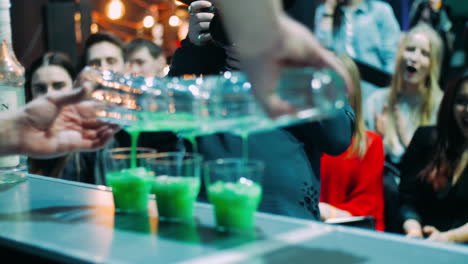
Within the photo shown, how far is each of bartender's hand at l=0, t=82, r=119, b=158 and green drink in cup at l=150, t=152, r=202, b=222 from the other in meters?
0.35

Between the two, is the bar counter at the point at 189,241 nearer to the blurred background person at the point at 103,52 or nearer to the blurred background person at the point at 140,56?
the blurred background person at the point at 103,52

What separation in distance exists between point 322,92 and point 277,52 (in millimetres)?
122

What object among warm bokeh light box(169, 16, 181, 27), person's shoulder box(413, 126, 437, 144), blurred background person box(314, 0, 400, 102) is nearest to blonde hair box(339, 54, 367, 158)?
person's shoulder box(413, 126, 437, 144)

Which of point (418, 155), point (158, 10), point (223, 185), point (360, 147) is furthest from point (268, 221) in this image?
point (158, 10)

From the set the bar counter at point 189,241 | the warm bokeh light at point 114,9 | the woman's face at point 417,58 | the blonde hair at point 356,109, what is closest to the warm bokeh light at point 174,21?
the warm bokeh light at point 114,9

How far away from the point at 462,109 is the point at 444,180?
15.9 inches

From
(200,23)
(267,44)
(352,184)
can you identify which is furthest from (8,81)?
(352,184)

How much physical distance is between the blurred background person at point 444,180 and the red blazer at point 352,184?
0.55ft

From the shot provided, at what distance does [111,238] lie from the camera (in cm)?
92

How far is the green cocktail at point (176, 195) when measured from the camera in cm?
102

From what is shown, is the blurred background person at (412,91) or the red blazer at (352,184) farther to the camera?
the blurred background person at (412,91)

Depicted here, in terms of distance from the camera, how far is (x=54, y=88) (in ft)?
9.90

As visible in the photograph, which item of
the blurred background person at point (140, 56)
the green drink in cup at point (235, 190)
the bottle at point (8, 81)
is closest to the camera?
the green drink in cup at point (235, 190)

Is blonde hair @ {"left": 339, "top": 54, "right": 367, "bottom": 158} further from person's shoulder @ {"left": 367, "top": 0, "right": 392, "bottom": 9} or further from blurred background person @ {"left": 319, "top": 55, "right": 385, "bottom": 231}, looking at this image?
person's shoulder @ {"left": 367, "top": 0, "right": 392, "bottom": 9}
